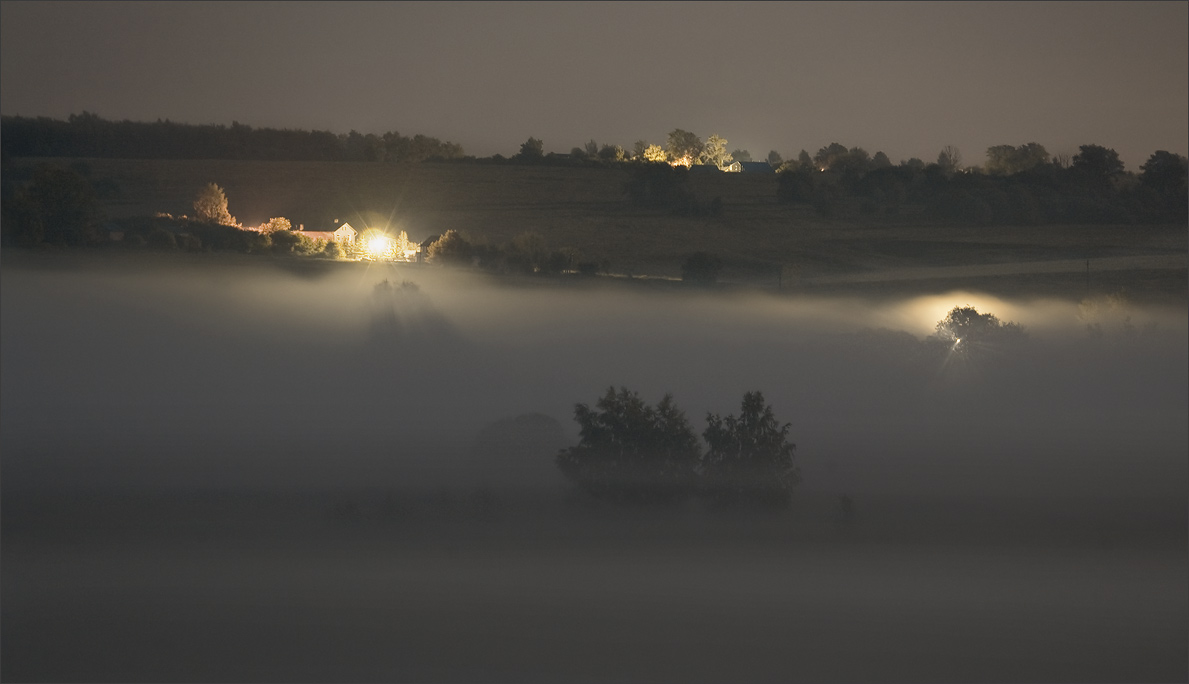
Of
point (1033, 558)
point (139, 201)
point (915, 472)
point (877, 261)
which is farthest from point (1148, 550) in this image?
point (139, 201)

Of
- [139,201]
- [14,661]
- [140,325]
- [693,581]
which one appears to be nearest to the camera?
[14,661]

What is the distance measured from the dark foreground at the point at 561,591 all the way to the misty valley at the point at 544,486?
27 millimetres

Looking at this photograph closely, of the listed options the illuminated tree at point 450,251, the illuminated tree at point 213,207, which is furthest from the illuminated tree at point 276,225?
the illuminated tree at point 450,251

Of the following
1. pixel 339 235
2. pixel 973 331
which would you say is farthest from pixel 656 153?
pixel 973 331

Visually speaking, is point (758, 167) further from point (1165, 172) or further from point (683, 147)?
point (1165, 172)

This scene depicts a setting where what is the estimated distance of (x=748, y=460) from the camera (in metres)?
8.73

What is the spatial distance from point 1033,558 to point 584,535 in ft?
15.1

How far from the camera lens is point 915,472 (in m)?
9.52

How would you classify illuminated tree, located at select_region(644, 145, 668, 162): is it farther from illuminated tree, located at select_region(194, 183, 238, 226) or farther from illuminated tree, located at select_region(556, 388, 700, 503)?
illuminated tree, located at select_region(194, 183, 238, 226)

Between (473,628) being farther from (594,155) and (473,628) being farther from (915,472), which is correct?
(594,155)

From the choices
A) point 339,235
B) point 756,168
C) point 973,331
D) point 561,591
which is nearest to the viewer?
point 561,591

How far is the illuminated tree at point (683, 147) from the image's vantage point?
13195 mm

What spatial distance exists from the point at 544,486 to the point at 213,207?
20.3 feet

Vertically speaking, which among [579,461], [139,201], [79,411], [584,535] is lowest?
[584,535]
